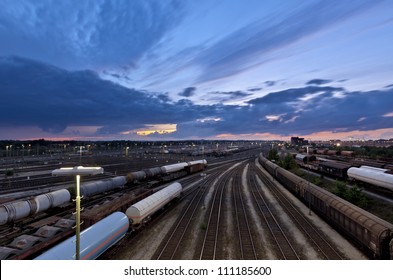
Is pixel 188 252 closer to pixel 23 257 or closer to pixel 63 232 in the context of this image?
pixel 63 232

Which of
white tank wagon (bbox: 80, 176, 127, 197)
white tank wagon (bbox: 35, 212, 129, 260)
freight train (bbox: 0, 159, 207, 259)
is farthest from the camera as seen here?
white tank wagon (bbox: 80, 176, 127, 197)

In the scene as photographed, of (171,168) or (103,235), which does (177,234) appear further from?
(171,168)

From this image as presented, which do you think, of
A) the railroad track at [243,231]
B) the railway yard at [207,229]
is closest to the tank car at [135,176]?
the railway yard at [207,229]

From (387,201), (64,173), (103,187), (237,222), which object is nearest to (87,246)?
(237,222)

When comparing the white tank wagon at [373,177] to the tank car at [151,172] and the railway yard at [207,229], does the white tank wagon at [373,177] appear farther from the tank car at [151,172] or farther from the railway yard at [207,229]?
the tank car at [151,172]

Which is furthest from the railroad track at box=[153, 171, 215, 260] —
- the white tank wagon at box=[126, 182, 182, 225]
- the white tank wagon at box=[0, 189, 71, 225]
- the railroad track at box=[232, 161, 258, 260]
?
the white tank wagon at box=[0, 189, 71, 225]

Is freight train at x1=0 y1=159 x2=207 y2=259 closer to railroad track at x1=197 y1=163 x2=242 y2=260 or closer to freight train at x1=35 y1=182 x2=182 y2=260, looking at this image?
freight train at x1=35 y1=182 x2=182 y2=260

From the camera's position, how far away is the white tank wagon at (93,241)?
1439cm

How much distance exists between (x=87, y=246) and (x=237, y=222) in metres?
17.6

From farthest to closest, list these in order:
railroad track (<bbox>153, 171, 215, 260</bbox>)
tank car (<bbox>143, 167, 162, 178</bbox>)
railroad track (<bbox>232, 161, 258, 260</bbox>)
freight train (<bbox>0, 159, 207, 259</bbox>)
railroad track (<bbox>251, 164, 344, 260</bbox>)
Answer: tank car (<bbox>143, 167, 162, 178</bbox>) → railroad track (<bbox>232, 161, 258, 260</bbox>) → railroad track (<bbox>153, 171, 215, 260</bbox>) → railroad track (<bbox>251, 164, 344, 260</bbox>) → freight train (<bbox>0, 159, 207, 259</bbox>)

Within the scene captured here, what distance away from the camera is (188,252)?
20703mm

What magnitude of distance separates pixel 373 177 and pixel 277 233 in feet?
78.1

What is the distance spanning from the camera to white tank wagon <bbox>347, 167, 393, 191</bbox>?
34.0 meters

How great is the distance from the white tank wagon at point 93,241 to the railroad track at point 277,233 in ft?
46.7
